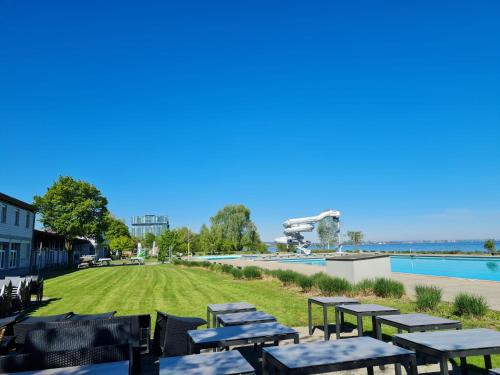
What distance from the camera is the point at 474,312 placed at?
8.00 metres

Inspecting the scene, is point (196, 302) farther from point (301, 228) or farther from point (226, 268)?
point (301, 228)

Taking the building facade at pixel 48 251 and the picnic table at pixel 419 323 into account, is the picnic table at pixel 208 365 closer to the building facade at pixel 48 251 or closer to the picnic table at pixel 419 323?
→ the picnic table at pixel 419 323

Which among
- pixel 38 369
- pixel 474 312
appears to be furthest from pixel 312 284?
pixel 38 369

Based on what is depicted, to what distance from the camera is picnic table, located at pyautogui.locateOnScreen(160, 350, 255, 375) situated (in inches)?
109

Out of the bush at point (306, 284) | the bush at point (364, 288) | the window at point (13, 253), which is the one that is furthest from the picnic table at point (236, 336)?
the window at point (13, 253)

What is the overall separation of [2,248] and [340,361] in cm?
2597

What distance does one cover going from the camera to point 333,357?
3.04 metres

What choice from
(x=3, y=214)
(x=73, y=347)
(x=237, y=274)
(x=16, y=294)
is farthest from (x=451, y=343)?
(x=3, y=214)

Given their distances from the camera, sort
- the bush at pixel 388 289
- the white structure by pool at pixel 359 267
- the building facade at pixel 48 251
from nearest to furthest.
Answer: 1. the bush at pixel 388 289
2. the white structure by pool at pixel 359 267
3. the building facade at pixel 48 251

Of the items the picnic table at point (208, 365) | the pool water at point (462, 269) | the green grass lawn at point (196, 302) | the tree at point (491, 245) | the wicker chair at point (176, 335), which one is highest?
the tree at point (491, 245)

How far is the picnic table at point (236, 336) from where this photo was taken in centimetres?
377

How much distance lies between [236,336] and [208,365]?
1051 mm

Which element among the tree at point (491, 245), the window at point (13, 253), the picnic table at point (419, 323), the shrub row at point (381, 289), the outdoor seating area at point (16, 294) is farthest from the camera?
the tree at point (491, 245)

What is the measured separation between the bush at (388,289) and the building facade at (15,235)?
815 inches
